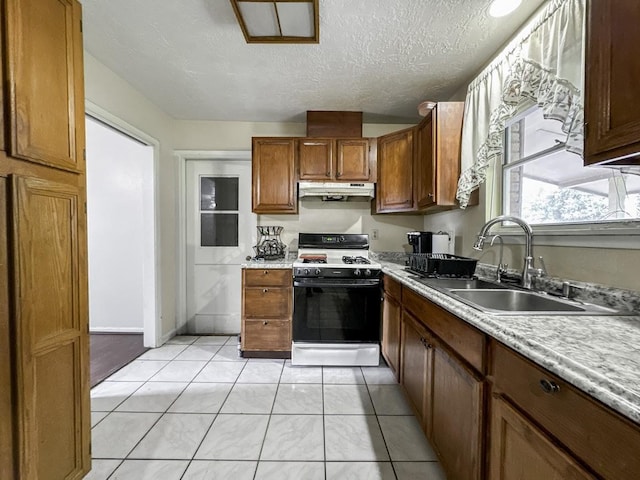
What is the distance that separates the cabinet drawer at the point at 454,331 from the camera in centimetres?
96

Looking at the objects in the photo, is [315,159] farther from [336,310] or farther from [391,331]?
[391,331]

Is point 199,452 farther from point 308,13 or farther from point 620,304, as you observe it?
point 308,13

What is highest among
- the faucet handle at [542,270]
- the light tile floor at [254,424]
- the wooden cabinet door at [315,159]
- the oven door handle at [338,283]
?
the wooden cabinet door at [315,159]

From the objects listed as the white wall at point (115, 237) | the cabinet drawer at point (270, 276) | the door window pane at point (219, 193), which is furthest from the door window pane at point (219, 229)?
the cabinet drawer at point (270, 276)

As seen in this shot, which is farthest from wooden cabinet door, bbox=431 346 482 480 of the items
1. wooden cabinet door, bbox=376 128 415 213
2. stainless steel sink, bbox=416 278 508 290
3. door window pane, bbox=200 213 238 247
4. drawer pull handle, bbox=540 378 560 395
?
door window pane, bbox=200 213 238 247

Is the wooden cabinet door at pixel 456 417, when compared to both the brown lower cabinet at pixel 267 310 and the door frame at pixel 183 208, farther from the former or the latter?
the door frame at pixel 183 208

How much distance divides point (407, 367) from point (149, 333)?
2.50m

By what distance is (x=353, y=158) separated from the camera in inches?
109

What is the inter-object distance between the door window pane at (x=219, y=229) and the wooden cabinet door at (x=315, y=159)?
105 centimetres

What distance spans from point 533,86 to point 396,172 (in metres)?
1.30

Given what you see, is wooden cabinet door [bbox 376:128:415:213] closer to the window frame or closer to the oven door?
the window frame

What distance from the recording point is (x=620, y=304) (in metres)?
1.08

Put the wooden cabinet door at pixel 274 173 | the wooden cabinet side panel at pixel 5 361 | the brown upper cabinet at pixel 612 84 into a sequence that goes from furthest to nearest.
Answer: the wooden cabinet door at pixel 274 173
the wooden cabinet side panel at pixel 5 361
the brown upper cabinet at pixel 612 84

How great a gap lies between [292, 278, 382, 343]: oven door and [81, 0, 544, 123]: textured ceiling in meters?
1.66
